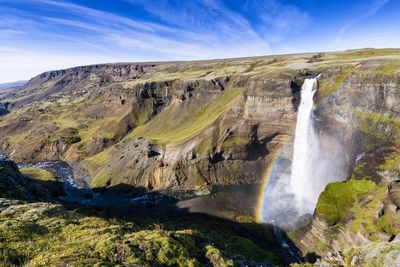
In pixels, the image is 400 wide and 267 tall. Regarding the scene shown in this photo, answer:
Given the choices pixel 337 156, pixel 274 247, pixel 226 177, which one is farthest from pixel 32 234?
pixel 226 177

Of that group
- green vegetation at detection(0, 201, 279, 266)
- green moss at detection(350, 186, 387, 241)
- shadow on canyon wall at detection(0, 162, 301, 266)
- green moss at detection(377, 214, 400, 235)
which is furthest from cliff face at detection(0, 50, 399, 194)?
green vegetation at detection(0, 201, 279, 266)

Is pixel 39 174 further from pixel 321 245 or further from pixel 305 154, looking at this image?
pixel 321 245

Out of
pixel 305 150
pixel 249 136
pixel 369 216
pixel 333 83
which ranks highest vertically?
pixel 333 83

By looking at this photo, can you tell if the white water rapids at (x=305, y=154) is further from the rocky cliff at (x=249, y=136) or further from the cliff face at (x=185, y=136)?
the cliff face at (x=185, y=136)

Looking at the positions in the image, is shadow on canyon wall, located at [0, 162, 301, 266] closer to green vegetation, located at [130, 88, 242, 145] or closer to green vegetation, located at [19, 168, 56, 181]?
green vegetation, located at [130, 88, 242, 145]

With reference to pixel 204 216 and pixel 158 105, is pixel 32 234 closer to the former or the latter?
pixel 204 216

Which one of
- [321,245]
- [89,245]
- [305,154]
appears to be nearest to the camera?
[89,245]

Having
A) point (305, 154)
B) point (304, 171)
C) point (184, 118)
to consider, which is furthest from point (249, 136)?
point (184, 118)
